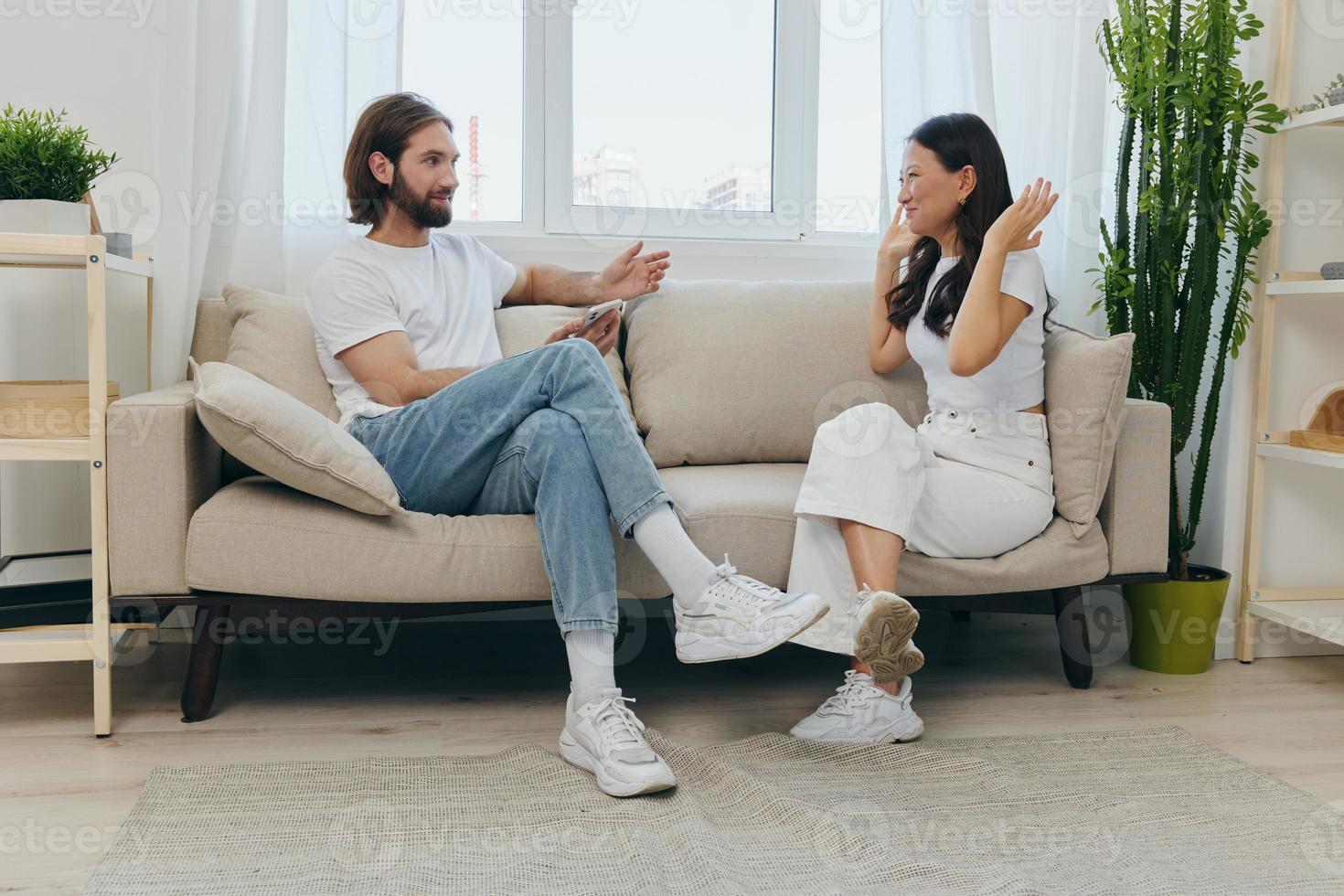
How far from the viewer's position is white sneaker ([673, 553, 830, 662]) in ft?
5.08

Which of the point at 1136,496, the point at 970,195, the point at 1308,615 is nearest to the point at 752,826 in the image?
the point at 1136,496

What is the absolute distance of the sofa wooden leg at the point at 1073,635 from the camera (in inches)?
79.2

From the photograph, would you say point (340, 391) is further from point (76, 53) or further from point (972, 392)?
point (972, 392)

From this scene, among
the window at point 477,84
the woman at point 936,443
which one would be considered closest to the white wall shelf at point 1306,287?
the woman at point 936,443

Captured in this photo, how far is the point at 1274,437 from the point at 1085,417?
0.72m

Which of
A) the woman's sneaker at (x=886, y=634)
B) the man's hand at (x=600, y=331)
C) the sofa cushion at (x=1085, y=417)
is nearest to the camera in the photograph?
the woman's sneaker at (x=886, y=634)

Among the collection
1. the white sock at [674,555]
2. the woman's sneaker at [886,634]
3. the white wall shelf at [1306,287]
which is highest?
the white wall shelf at [1306,287]

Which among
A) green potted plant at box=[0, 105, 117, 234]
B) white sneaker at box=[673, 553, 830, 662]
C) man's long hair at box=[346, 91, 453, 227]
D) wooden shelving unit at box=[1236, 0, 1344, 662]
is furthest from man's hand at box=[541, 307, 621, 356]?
wooden shelving unit at box=[1236, 0, 1344, 662]

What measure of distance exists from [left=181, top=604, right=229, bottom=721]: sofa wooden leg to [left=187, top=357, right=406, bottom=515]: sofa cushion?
1.03 ft

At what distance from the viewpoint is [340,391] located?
6.81 feet

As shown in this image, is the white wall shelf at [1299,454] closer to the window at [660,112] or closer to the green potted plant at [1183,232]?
the green potted plant at [1183,232]

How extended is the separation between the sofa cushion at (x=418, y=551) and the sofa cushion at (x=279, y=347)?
295 mm

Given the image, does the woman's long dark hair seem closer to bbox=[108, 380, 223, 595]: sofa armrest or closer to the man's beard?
the man's beard

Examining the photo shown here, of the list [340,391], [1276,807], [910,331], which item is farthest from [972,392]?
[340,391]
